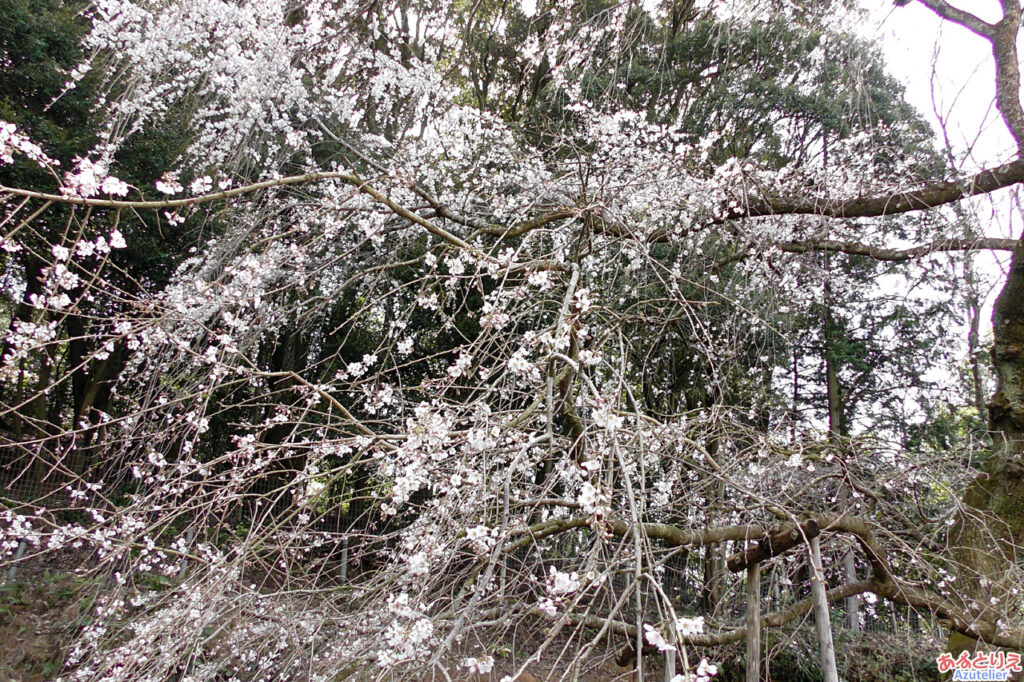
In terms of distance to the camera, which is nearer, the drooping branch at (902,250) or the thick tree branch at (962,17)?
the drooping branch at (902,250)

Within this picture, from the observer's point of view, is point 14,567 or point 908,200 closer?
point 908,200

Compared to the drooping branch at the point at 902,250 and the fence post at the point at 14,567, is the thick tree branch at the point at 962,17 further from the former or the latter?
the fence post at the point at 14,567

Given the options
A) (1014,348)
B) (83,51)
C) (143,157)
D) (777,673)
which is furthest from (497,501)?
(83,51)

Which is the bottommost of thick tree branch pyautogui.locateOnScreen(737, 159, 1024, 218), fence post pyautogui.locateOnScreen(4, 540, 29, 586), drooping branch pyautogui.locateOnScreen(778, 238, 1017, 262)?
fence post pyautogui.locateOnScreen(4, 540, 29, 586)

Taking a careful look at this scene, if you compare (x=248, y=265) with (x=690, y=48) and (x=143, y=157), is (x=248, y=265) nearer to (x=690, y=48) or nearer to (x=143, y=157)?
(x=143, y=157)

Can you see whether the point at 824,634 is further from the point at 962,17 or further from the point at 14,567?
the point at 14,567

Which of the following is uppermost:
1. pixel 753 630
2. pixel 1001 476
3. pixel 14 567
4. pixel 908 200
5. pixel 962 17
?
pixel 962 17

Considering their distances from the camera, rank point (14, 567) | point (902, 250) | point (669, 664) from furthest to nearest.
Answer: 1. point (14, 567)
2. point (902, 250)
3. point (669, 664)

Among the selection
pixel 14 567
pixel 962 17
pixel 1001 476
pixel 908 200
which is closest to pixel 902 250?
pixel 908 200

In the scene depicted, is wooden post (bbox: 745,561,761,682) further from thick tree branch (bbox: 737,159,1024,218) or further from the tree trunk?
thick tree branch (bbox: 737,159,1024,218)

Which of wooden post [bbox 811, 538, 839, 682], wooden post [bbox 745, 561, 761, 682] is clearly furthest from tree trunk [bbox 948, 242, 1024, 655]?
wooden post [bbox 745, 561, 761, 682]

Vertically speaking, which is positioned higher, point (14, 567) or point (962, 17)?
point (962, 17)

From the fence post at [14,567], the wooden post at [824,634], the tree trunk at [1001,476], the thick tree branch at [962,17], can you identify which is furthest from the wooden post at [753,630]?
the fence post at [14,567]

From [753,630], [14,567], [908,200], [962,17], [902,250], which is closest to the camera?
[753,630]
